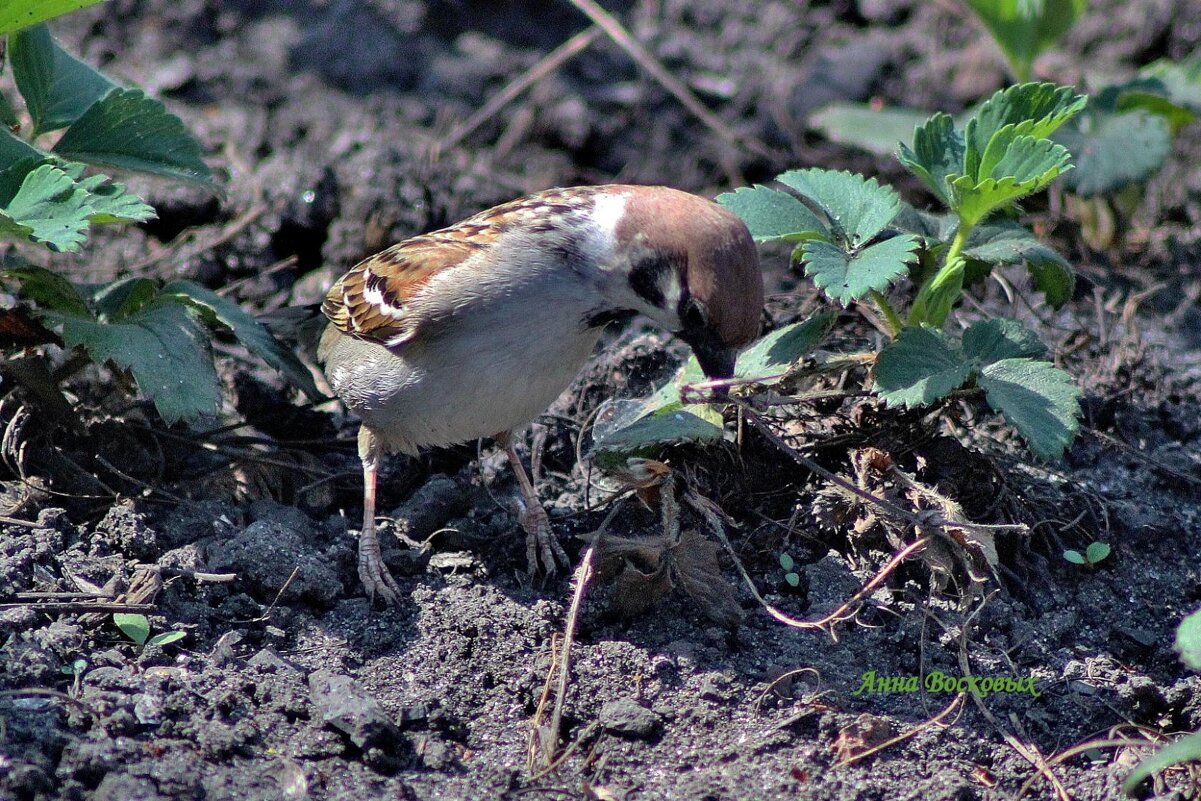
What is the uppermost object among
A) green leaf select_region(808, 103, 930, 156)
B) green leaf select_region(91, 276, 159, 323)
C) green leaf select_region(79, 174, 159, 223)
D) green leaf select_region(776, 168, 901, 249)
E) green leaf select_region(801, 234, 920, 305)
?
green leaf select_region(79, 174, 159, 223)

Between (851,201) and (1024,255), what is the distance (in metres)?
0.62

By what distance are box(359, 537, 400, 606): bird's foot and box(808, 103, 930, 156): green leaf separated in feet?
10.6

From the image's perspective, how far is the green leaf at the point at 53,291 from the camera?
424 centimetres

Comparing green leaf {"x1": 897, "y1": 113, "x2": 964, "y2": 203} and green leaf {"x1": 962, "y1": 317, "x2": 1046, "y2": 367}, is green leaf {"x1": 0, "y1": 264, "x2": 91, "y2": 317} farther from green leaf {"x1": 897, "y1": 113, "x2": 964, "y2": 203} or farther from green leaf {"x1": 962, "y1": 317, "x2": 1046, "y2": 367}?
green leaf {"x1": 962, "y1": 317, "x2": 1046, "y2": 367}

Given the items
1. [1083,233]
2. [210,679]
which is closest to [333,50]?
[1083,233]

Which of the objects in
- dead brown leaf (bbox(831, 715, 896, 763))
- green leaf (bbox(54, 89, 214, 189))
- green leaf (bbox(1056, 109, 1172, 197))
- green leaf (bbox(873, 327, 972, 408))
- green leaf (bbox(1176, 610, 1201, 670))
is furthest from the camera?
green leaf (bbox(1056, 109, 1172, 197))

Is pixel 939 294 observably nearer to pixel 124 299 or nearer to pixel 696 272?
pixel 696 272

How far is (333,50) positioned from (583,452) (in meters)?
3.77

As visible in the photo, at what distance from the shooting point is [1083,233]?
615 cm

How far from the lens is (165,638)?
3.70 metres

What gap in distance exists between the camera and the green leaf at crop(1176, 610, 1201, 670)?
9.93ft

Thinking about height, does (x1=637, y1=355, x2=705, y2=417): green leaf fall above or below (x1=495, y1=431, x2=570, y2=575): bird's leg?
above

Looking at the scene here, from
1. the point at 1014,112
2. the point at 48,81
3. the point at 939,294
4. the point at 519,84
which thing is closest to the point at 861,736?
the point at 939,294

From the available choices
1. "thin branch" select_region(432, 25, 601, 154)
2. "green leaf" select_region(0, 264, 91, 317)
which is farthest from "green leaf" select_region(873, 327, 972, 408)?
"thin branch" select_region(432, 25, 601, 154)
